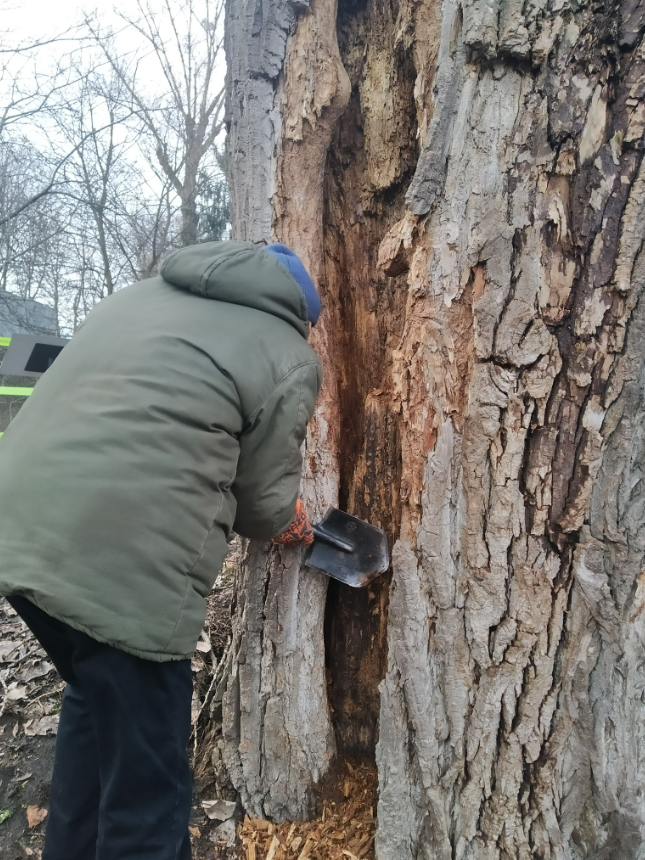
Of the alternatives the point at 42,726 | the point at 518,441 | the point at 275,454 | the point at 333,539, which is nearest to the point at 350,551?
the point at 333,539

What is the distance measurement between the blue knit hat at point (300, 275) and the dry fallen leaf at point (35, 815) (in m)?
2.08

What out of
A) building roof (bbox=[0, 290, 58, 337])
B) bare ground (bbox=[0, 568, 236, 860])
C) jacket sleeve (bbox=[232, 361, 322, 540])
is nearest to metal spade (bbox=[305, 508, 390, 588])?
jacket sleeve (bbox=[232, 361, 322, 540])

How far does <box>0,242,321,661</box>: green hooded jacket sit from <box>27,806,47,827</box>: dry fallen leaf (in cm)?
128

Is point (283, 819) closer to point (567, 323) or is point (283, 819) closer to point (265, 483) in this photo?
point (265, 483)

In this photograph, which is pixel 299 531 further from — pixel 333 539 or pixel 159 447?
pixel 159 447

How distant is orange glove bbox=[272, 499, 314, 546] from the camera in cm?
186

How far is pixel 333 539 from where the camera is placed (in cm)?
194

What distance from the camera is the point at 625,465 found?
159 cm

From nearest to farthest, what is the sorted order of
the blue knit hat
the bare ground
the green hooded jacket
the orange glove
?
the green hooded jacket → the blue knit hat → the orange glove → the bare ground

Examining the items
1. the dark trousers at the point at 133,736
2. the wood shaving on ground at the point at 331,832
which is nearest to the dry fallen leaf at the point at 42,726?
the wood shaving on ground at the point at 331,832

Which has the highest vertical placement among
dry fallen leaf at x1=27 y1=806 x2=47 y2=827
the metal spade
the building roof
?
the building roof

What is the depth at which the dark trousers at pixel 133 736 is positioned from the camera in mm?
1379

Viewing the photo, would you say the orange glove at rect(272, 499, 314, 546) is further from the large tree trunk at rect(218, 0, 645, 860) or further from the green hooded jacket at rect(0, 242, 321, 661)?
the large tree trunk at rect(218, 0, 645, 860)

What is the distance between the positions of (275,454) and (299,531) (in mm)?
393
